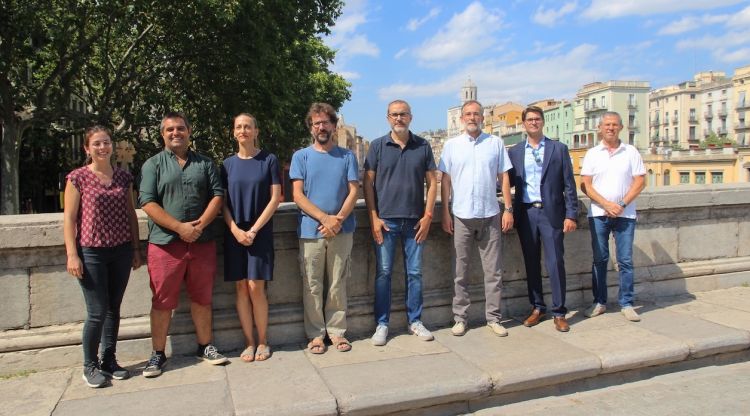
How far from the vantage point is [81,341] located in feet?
13.8

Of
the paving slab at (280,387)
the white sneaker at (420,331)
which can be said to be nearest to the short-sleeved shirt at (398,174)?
the white sneaker at (420,331)

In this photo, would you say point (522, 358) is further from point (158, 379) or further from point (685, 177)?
point (685, 177)

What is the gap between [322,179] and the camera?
14.1ft

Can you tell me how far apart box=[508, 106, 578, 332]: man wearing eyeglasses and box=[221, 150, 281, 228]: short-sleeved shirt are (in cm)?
225

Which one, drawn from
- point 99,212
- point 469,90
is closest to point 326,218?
point 99,212

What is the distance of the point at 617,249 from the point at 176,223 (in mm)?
4020

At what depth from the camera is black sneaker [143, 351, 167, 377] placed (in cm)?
396

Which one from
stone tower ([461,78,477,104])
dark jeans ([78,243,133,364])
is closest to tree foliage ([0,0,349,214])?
dark jeans ([78,243,133,364])

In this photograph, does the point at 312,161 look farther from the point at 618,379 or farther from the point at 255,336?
the point at 618,379

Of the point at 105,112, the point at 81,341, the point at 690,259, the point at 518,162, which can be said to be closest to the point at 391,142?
the point at 518,162

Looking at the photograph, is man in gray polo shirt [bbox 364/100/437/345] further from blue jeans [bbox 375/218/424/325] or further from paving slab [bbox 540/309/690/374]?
paving slab [bbox 540/309/690/374]

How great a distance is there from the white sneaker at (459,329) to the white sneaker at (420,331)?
0.79 ft

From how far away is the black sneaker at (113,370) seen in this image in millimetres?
3924

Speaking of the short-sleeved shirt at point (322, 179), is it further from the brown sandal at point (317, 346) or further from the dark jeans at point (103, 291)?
the dark jeans at point (103, 291)
